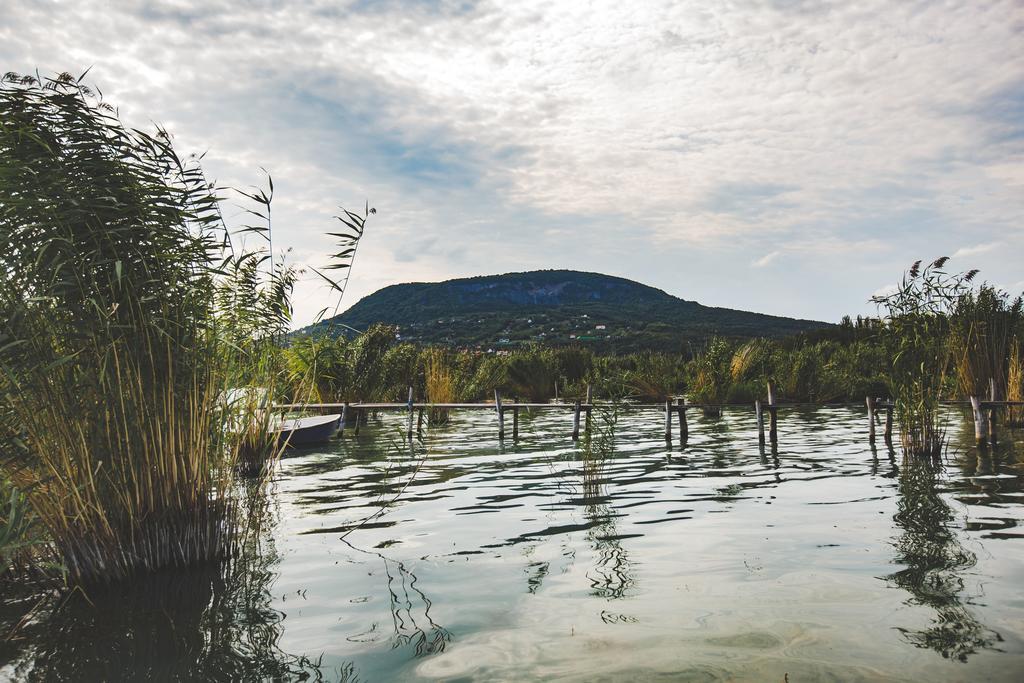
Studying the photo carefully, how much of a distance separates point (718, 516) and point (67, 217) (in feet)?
21.3

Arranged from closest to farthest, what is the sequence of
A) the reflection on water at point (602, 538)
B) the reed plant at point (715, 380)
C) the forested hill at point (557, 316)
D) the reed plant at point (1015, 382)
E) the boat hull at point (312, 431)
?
the reflection on water at point (602, 538)
the boat hull at point (312, 431)
the reed plant at point (1015, 382)
the reed plant at point (715, 380)
the forested hill at point (557, 316)

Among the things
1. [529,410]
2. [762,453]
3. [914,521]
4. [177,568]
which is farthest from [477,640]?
[529,410]

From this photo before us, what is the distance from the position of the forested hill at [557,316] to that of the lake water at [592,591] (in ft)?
122

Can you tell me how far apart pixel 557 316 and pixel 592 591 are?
229 feet

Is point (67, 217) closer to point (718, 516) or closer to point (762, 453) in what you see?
point (718, 516)

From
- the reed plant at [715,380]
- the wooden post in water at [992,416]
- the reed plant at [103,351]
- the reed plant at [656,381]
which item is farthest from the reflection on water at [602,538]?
the reed plant at [656,381]

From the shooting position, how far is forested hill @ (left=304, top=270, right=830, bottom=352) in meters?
60.3

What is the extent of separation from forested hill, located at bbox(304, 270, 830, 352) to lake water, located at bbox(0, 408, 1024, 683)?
37.2 m

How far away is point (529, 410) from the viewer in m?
21.8

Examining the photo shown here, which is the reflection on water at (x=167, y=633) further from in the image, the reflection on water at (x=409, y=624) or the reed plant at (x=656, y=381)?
the reed plant at (x=656, y=381)

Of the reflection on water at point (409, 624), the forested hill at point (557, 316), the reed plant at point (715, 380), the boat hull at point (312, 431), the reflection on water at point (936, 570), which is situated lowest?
the reflection on water at point (409, 624)

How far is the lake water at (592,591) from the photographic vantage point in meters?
4.19

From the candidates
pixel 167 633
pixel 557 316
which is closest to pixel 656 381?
pixel 167 633

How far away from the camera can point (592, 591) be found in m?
5.38
